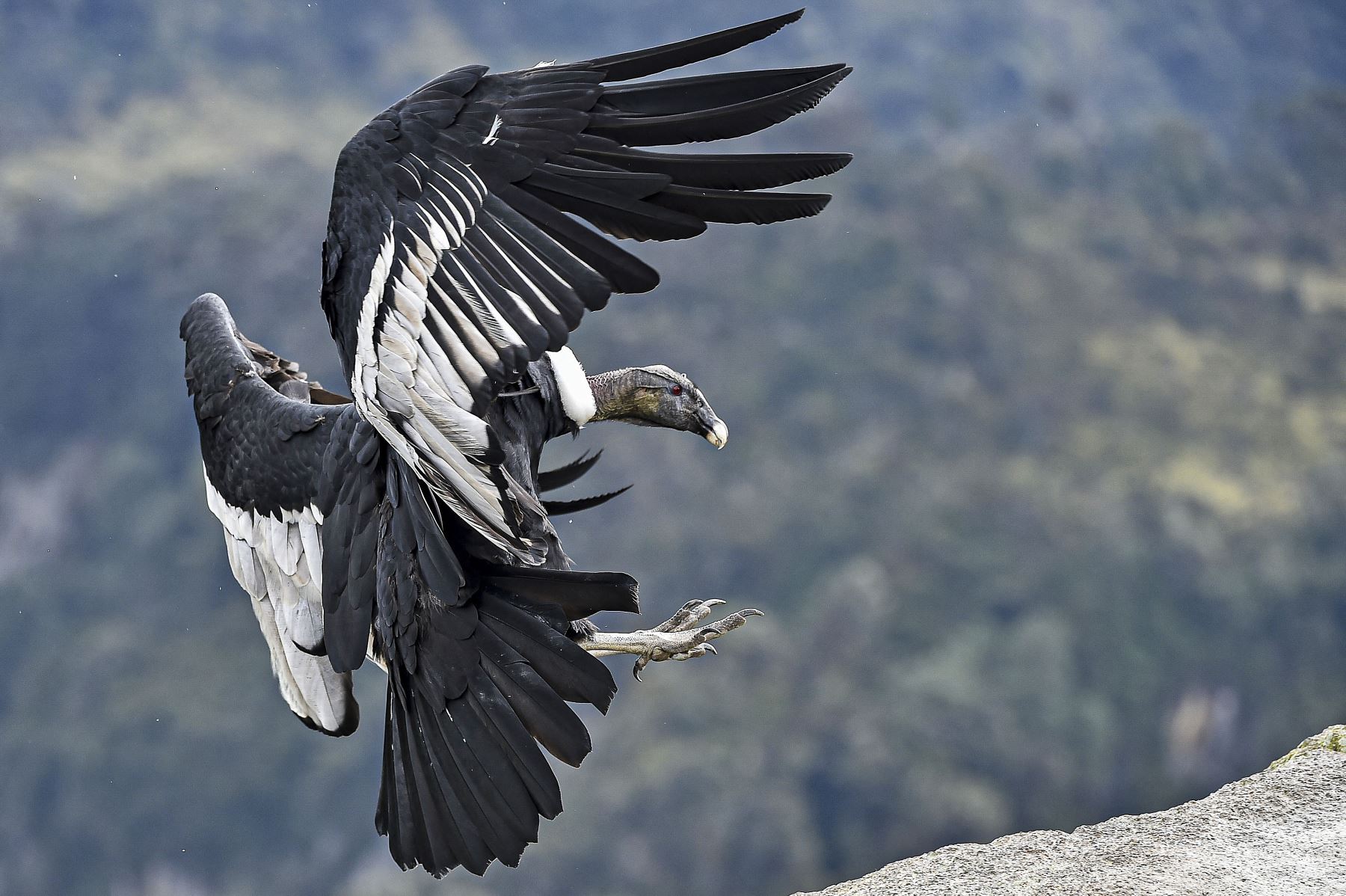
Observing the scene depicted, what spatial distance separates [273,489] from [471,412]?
1.29 meters

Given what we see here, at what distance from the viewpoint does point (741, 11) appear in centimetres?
7556

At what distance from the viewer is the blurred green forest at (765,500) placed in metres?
51.4

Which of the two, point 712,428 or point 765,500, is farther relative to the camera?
point 765,500

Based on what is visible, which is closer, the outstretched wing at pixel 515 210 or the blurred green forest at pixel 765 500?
the outstretched wing at pixel 515 210

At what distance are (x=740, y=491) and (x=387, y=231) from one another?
54.7 m

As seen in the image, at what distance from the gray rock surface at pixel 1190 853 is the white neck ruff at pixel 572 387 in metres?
1.82

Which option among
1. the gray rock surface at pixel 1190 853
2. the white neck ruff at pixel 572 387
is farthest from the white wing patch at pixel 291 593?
the gray rock surface at pixel 1190 853

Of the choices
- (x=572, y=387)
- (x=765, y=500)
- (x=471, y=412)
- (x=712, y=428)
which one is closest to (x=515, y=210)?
(x=471, y=412)

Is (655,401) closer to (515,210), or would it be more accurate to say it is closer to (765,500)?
(515,210)

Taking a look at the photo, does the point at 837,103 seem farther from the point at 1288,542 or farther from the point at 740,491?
the point at 1288,542

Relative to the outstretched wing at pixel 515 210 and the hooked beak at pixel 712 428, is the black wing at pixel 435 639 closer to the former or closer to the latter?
the outstretched wing at pixel 515 210

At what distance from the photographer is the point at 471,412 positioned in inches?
127

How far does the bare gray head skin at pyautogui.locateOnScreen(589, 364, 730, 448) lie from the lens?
464 cm

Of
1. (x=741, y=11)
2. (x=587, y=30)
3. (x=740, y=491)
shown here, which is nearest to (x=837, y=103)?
(x=741, y=11)
